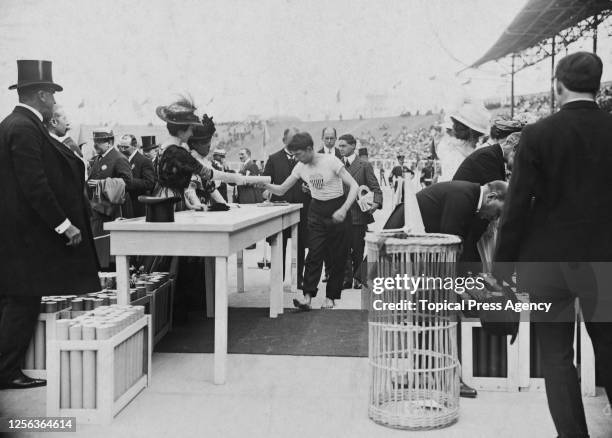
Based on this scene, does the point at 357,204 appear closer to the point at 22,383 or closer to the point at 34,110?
the point at 34,110

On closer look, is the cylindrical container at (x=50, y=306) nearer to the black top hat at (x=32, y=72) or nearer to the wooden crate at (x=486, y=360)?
the black top hat at (x=32, y=72)

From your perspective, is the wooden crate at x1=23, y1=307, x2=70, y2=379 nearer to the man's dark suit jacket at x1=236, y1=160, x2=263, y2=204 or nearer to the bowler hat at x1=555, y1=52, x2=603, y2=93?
the bowler hat at x1=555, y1=52, x2=603, y2=93

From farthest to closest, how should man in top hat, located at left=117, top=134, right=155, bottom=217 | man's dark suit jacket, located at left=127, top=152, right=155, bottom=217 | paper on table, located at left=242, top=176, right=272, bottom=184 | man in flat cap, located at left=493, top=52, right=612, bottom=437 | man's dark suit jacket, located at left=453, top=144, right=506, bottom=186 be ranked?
man's dark suit jacket, located at left=127, top=152, right=155, bottom=217 → man in top hat, located at left=117, top=134, right=155, bottom=217 → paper on table, located at left=242, top=176, right=272, bottom=184 → man's dark suit jacket, located at left=453, top=144, right=506, bottom=186 → man in flat cap, located at left=493, top=52, right=612, bottom=437

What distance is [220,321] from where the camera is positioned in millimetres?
3365

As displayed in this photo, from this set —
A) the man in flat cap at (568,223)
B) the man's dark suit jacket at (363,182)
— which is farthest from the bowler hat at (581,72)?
the man's dark suit jacket at (363,182)

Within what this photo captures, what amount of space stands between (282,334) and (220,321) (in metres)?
1.06

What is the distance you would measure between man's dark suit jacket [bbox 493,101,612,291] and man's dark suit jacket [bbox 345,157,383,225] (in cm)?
383

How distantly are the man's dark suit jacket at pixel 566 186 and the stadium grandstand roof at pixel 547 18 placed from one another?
5.05m

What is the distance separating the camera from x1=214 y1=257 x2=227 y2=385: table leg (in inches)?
131

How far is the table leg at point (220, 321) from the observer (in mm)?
3334

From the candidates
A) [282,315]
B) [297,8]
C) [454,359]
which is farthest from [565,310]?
[297,8]

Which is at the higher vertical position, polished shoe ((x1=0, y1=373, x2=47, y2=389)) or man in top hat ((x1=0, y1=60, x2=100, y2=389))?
man in top hat ((x1=0, y1=60, x2=100, y2=389))

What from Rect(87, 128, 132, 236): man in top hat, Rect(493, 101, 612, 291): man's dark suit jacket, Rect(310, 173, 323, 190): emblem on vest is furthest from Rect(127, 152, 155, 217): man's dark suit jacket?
Rect(493, 101, 612, 291): man's dark suit jacket

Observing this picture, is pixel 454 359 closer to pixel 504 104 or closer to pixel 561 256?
pixel 561 256
